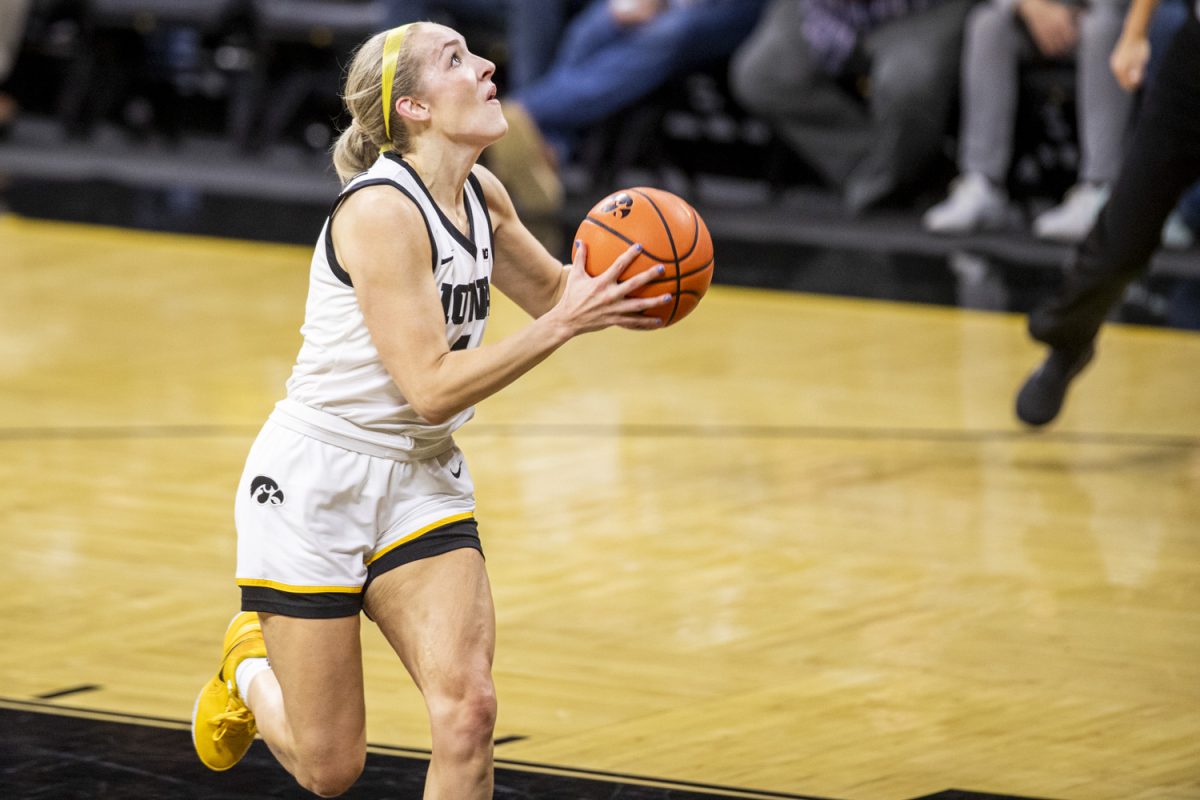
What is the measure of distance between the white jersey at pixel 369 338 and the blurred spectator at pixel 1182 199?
605 centimetres

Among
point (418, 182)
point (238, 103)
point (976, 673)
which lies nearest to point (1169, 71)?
point (976, 673)

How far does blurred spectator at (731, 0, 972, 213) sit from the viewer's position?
9.60m

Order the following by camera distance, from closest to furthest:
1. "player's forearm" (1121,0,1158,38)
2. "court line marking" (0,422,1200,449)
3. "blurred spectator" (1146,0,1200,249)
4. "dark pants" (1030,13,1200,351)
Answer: "dark pants" (1030,13,1200,351), "player's forearm" (1121,0,1158,38), "court line marking" (0,422,1200,449), "blurred spectator" (1146,0,1200,249)

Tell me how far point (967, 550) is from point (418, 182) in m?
2.40

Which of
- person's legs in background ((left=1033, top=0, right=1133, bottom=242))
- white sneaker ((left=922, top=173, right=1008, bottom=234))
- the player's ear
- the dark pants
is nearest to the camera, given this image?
the player's ear

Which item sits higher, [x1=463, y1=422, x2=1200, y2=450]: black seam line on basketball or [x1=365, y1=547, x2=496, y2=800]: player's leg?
[x1=365, y1=547, x2=496, y2=800]: player's leg

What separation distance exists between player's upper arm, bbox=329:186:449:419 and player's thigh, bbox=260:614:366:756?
0.39 m

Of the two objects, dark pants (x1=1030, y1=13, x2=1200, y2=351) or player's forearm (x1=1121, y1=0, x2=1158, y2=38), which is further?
player's forearm (x1=1121, y1=0, x2=1158, y2=38)

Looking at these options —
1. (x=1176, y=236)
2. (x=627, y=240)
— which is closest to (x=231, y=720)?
(x=627, y=240)

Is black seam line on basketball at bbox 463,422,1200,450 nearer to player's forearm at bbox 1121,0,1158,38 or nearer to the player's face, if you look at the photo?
player's forearm at bbox 1121,0,1158,38

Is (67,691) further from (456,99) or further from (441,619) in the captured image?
(456,99)

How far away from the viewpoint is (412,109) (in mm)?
3301

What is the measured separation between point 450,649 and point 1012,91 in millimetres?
6809

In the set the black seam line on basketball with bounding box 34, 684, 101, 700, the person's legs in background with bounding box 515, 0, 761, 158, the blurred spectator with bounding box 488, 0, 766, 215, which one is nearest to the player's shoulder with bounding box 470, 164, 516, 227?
the black seam line on basketball with bounding box 34, 684, 101, 700
